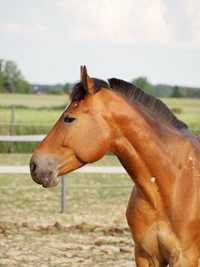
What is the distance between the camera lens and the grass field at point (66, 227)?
21.2 ft

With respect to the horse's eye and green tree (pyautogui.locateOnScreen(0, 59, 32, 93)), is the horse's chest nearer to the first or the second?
the horse's eye

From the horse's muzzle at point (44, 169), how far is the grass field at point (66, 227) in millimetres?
2752

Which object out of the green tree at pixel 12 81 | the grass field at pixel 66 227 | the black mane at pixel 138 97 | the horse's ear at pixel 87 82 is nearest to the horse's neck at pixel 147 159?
the black mane at pixel 138 97

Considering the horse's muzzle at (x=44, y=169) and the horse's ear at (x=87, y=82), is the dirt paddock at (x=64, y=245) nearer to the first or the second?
the horse's muzzle at (x=44, y=169)

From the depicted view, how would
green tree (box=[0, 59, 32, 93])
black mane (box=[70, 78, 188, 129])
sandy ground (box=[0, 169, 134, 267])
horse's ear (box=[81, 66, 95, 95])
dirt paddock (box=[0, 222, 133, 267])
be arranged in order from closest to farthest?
horse's ear (box=[81, 66, 95, 95]) < black mane (box=[70, 78, 188, 129]) < dirt paddock (box=[0, 222, 133, 267]) < sandy ground (box=[0, 169, 134, 267]) < green tree (box=[0, 59, 32, 93])

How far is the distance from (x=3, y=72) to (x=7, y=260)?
4441 cm

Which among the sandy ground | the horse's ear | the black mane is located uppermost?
the horse's ear

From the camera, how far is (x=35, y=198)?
10797 millimetres

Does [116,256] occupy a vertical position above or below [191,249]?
below

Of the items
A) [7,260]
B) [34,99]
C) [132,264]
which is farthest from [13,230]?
[34,99]

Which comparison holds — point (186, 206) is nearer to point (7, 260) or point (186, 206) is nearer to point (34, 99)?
point (7, 260)

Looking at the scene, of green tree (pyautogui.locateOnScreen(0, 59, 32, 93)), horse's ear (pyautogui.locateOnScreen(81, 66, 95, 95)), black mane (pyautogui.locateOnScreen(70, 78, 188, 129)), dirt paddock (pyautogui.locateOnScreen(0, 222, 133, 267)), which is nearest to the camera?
horse's ear (pyautogui.locateOnScreen(81, 66, 95, 95))

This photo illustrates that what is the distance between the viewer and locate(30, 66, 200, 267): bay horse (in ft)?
11.7

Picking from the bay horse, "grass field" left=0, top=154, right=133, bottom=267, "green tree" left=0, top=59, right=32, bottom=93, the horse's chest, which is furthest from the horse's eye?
"green tree" left=0, top=59, right=32, bottom=93
